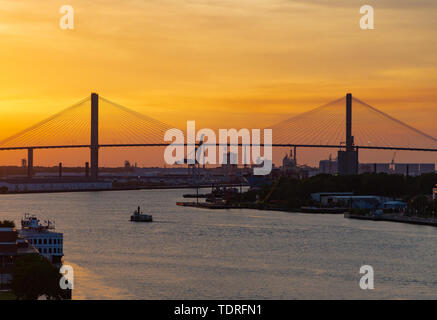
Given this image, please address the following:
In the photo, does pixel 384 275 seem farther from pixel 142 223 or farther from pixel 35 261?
pixel 142 223

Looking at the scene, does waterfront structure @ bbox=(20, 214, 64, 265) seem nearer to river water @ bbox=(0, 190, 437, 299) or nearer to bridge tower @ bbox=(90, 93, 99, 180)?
river water @ bbox=(0, 190, 437, 299)

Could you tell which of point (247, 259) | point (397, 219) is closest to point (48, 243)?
point (247, 259)

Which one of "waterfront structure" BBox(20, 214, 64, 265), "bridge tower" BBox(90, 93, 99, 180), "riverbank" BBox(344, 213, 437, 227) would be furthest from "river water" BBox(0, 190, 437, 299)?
"bridge tower" BBox(90, 93, 99, 180)

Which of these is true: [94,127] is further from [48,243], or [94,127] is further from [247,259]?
[247,259]

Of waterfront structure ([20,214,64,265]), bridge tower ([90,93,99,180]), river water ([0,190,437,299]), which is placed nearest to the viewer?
river water ([0,190,437,299])

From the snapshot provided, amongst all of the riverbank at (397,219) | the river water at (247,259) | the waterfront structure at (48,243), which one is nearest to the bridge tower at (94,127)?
the riverbank at (397,219)

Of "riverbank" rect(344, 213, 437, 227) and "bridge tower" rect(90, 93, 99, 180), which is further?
"bridge tower" rect(90, 93, 99, 180)
